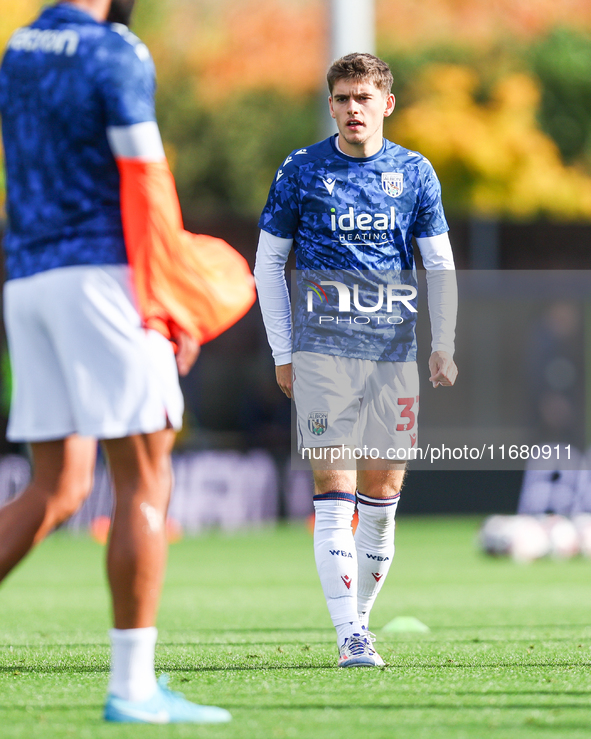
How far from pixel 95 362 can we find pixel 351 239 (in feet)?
5.65

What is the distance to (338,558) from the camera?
4.91 m

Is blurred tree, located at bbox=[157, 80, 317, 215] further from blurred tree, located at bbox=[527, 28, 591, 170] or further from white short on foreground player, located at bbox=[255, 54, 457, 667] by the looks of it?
white short on foreground player, located at bbox=[255, 54, 457, 667]

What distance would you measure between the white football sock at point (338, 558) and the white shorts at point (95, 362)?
1462mm

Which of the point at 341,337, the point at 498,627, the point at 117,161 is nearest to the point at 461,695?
the point at 341,337

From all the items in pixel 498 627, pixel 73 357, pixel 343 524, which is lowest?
pixel 498 627

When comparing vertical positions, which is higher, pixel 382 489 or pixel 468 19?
pixel 382 489

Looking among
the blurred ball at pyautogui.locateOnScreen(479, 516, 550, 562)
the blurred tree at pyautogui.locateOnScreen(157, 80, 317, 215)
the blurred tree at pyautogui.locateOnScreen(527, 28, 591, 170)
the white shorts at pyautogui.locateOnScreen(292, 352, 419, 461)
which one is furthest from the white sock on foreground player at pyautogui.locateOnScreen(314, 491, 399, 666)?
the blurred tree at pyautogui.locateOnScreen(527, 28, 591, 170)

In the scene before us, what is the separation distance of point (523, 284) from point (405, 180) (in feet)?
42.7

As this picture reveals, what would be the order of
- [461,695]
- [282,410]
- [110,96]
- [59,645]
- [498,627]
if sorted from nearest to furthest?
[110,96]
[461,695]
[59,645]
[498,627]
[282,410]

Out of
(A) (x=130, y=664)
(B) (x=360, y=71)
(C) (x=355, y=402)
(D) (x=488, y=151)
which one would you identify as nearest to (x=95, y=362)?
(A) (x=130, y=664)

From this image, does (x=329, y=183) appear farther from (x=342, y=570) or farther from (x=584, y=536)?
(x=584, y=536)

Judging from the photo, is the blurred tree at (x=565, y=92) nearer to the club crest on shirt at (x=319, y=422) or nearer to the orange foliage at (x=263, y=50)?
the orange foliage at (x=263, y=50)

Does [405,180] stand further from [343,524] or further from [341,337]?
[343,524]

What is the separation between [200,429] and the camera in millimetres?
17719
